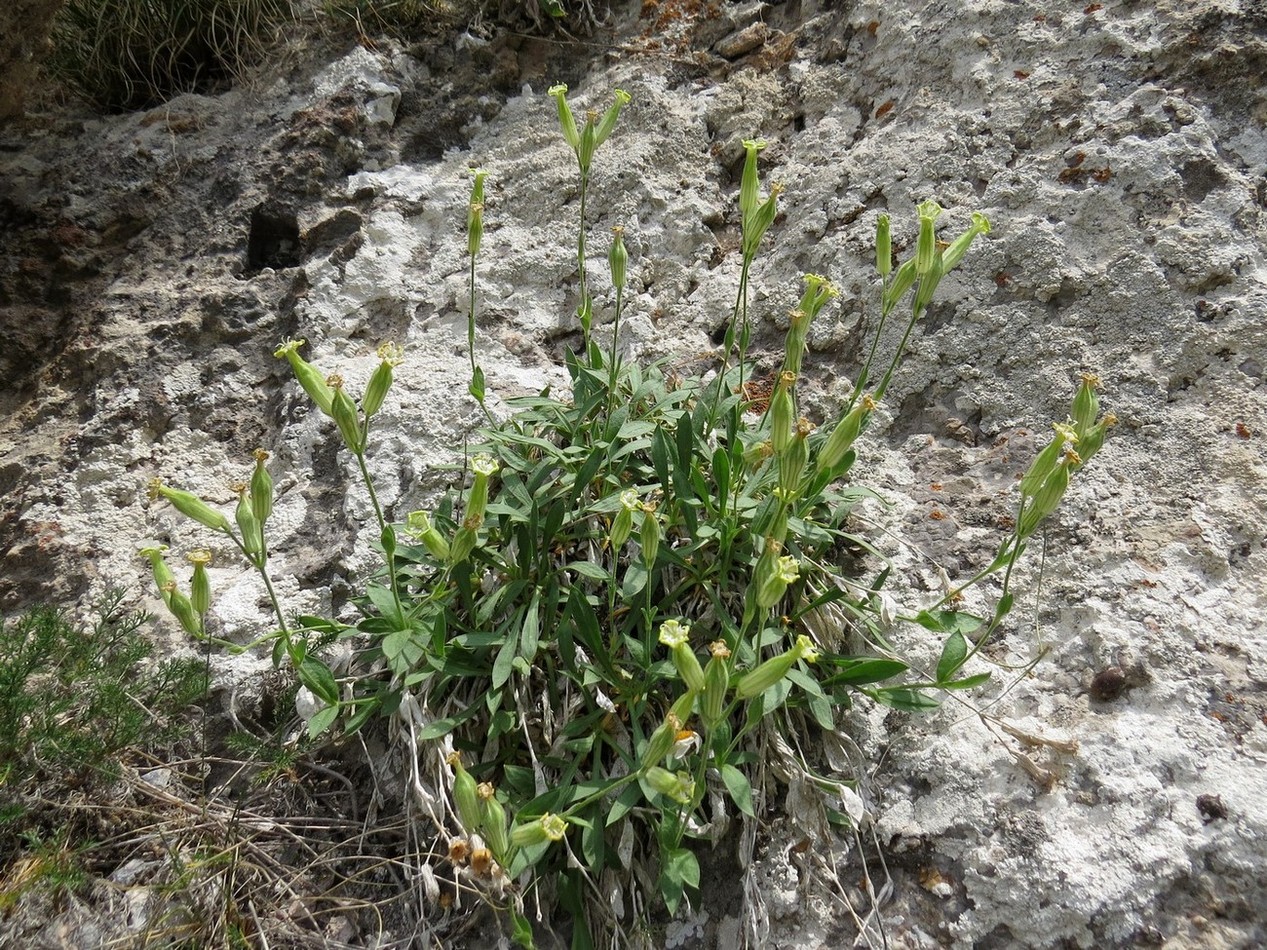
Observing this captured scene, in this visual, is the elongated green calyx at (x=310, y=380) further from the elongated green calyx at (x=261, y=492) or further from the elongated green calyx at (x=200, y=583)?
the elongated green calyx at (x=200, y=583)

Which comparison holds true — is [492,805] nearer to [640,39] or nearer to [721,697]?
[721,697]

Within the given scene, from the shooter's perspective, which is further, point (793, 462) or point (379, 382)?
point (379, 382)

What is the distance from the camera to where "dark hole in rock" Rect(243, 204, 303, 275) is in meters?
3.04

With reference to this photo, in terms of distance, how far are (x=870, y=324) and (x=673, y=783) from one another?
59.3 inches

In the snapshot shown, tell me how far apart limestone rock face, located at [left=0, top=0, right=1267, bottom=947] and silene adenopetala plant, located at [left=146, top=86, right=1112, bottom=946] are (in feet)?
0.51

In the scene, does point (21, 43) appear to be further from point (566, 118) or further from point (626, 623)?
point (626, 623)

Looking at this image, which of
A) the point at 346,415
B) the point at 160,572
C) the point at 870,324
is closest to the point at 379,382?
the point at 346,415

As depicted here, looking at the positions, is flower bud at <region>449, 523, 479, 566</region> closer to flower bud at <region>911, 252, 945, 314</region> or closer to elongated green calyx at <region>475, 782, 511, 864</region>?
elongated green calyx at <region>475, 782, 511, 864</region>

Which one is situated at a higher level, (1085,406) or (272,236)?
(272,236)

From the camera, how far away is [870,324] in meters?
2.56

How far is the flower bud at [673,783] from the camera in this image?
1.58 meters

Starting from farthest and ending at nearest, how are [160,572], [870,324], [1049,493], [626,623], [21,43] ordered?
[21,43]
[870,324]
[626,623]
[160,572]
[1049,493]

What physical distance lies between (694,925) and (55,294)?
2760 mm

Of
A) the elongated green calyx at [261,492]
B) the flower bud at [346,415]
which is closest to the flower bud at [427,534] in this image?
the flower bud at [346,415]
